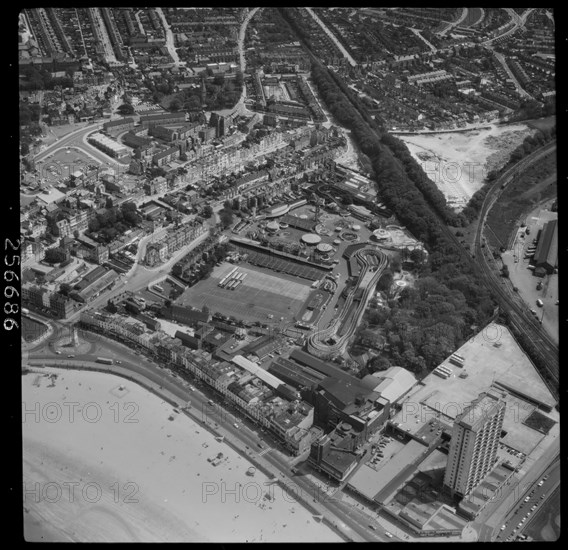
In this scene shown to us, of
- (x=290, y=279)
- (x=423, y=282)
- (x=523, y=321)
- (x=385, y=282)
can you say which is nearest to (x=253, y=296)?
(x=290, y=279)

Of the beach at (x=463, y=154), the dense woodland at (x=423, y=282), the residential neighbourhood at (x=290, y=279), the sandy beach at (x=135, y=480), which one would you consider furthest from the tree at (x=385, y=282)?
the sandy beach at (x=135, y=480)

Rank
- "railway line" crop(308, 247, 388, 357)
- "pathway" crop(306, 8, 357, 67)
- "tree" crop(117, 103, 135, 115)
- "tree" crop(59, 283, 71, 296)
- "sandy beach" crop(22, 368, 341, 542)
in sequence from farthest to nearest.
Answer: "pathway" crop(306, 8, 357, 67)
"tree" crop(117, 103, 135, 115)
"tree" crop(59, 283, 71, 296)
"railway line" crop(308, 247, 388, 357)
"sandy beach" crop(22, 368, 341, 542)

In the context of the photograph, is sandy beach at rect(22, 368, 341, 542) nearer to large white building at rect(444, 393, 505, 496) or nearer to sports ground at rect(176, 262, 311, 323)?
large white building at rect(444, 393, 505, 496)

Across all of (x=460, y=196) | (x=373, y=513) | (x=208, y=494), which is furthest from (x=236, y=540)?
(x=460, y=196)

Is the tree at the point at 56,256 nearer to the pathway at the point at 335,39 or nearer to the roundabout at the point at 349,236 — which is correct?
the roundabout at the point at 349,236

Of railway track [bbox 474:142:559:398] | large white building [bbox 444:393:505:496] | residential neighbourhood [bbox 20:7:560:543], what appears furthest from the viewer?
railway track [bbox 474:142:559:398]

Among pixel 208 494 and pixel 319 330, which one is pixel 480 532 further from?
pixel 319 330

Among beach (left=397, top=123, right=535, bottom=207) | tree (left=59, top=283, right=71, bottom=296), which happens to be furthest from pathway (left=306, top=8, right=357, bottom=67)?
tree (left=59, top=283, right=71, bottom=296)
